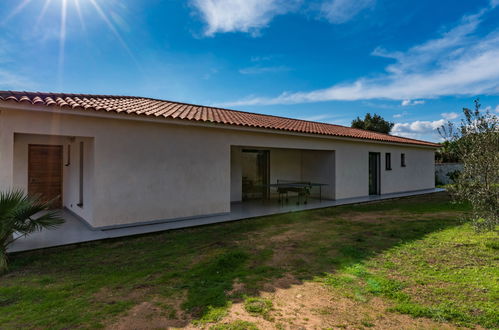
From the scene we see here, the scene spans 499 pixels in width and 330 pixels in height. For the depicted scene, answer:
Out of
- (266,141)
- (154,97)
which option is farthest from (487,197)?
(154,97)

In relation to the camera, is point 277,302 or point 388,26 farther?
point 388,26

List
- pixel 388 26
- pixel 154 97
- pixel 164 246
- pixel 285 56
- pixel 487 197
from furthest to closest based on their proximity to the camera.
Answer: pixel 285 56, pixel 154 97, pixel 388 26, pixel 164 246, pixel 487 197

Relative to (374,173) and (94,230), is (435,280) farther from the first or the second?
(374,173)

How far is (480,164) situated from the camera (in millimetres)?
5219

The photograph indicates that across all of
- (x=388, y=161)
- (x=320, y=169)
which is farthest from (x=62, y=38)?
(x=388, y=161)

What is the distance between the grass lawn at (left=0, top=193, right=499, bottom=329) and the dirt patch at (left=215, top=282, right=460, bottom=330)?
1cm

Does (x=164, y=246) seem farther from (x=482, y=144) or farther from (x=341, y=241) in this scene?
(x=482, y=144)

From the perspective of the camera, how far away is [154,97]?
12664 millimetres

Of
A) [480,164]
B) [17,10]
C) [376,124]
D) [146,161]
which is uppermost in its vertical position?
[376,124]

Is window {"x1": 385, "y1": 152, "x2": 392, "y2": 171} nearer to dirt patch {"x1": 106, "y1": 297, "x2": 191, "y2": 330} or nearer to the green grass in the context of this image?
the green grass

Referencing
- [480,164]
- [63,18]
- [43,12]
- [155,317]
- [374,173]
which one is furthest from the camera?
[374,173]

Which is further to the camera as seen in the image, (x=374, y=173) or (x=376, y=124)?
(x=376, y=124)

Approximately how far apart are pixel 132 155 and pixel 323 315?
21.4 feet

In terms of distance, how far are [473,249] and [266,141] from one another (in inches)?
276
